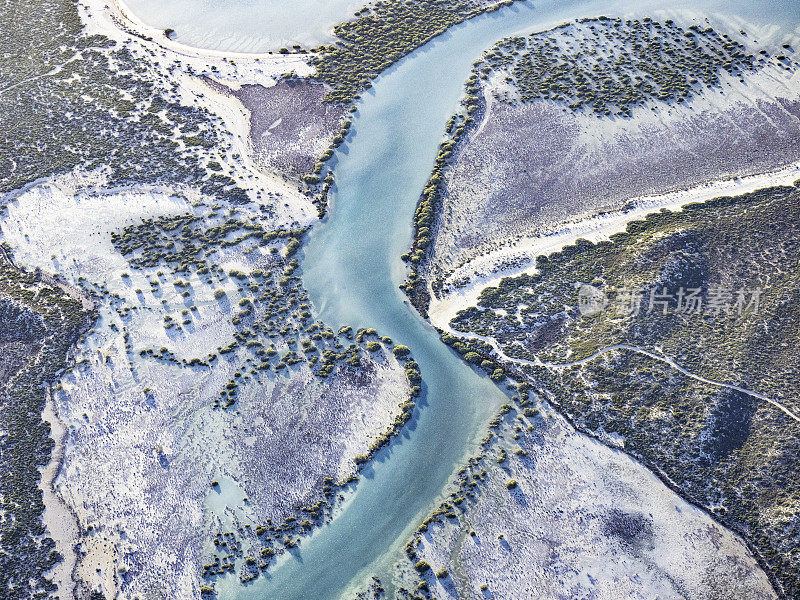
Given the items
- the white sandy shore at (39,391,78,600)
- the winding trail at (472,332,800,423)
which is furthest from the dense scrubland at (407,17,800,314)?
the white sandy shore at (39,391,78,600)

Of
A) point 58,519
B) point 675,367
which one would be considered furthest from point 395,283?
point 58,519

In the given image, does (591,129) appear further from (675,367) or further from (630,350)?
(675,367)

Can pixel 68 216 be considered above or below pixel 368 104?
below

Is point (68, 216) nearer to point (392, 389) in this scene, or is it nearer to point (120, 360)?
point (120, 360)

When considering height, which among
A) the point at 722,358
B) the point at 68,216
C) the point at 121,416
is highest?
the point at 68,216

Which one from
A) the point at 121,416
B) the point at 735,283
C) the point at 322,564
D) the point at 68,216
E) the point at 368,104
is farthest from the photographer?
the point at 368,104

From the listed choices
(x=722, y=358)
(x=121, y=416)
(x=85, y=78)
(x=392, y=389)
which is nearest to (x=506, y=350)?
(x=392, y=389)
